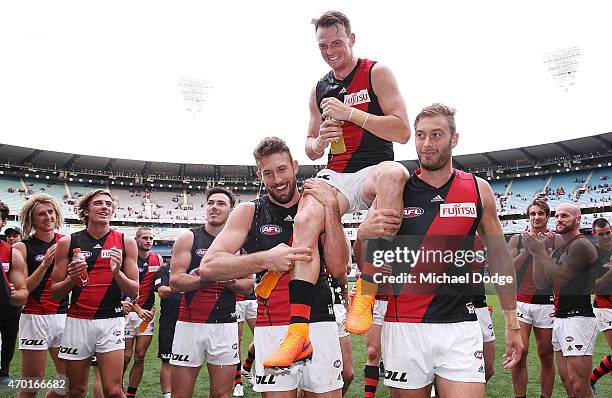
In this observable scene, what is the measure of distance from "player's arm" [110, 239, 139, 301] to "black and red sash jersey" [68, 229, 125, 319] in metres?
0.16

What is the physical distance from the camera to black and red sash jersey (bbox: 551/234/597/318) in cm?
680

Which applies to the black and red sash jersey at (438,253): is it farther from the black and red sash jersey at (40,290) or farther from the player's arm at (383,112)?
the black and red sash jersey at (40,290)

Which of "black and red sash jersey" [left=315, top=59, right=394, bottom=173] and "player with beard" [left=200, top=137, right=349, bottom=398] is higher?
"black and red sash jersey" [left=315, top=59, right=394, bottom=173]

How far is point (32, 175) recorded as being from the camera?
168ft

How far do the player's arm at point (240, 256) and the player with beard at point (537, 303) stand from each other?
4796 millimetres

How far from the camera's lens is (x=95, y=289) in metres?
6.18

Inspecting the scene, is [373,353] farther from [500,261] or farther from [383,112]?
[383,112]

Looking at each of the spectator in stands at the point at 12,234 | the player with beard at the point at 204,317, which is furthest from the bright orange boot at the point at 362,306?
the spectator in stands at the point at 12,234

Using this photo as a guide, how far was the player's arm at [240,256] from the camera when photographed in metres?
3.67

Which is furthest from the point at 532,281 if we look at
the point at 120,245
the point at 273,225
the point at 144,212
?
the point at 144,212

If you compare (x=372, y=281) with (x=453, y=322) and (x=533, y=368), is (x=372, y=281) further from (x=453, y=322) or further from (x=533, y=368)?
(x=533, y=368)

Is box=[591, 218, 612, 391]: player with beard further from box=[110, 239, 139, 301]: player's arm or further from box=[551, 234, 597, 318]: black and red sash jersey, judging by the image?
box=[110, 239, 139, 301]: player's arm

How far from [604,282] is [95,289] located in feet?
25.0

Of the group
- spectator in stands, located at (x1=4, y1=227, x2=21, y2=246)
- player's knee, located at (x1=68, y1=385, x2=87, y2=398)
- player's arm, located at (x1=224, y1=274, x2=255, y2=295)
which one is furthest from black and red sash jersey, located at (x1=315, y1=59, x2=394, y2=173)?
spectator in stands, located at (x1=4, y1=227, x2=21, y2=246)
